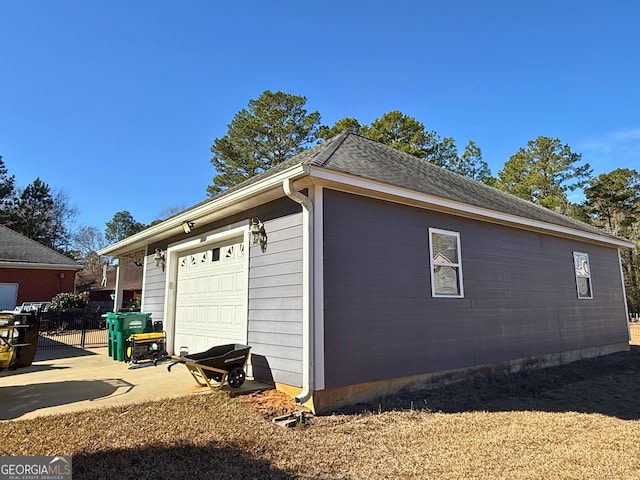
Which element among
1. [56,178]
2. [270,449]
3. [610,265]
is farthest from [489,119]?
[56,178]

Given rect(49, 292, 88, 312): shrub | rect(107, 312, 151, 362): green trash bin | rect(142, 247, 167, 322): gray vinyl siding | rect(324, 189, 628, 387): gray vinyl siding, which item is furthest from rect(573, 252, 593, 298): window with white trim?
rect(49, 292, 88, 312): shrub

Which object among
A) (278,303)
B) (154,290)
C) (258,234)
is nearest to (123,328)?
(154,290)

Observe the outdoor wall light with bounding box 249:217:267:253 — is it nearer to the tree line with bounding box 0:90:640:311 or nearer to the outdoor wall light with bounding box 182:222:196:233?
the outdoor wall light with bounding box 182:222:196:233

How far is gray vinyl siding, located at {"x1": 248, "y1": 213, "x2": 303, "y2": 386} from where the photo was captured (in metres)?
4.82

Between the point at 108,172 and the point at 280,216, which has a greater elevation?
the point at 108,172

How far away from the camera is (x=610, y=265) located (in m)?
10.7

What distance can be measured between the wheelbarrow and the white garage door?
27.0 inches

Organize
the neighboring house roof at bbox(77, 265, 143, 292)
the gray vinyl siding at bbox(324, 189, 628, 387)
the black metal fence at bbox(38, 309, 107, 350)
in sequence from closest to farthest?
the gray vinyl siding at bbox(324, 189, 628, 387), the black metal fence at bbox(38, 309, 107, 350), the neighboring house roof at bbox(77, 265, 143, 292)

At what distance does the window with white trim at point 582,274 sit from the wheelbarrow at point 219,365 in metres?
8.51

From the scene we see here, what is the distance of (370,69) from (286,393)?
8.71 m

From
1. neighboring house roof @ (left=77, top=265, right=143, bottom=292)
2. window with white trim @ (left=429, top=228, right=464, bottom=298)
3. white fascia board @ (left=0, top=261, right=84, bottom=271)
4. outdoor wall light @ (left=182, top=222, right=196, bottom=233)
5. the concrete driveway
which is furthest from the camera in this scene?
neighboring house roof @ (left=77, top=265, right=143, bottom=292)

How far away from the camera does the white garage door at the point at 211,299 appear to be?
6.17m

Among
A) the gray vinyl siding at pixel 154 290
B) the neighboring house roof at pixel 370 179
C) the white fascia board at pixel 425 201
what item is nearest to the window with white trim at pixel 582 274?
the white fascia board at pixel 425 201

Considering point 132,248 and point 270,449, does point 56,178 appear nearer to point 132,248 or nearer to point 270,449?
point 132,248
